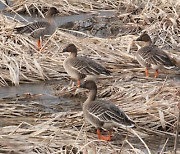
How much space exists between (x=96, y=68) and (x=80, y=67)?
0.25 meters

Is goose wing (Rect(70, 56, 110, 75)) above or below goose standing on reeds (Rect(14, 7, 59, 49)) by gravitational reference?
below

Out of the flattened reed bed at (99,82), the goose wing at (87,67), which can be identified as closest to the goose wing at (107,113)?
the flattened reed bed at (99,82)

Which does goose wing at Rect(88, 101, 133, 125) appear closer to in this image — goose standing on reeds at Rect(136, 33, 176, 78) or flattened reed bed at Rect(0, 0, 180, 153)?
flattened reed bed at Rect(0, 0, 180, 153)

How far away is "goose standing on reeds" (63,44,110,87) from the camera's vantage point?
9.36 meters

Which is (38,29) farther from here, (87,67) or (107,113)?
(107,113)

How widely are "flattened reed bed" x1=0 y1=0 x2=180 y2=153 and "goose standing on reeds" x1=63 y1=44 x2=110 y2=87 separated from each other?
0.21 meters

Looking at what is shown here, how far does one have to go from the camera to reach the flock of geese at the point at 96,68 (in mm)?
7242

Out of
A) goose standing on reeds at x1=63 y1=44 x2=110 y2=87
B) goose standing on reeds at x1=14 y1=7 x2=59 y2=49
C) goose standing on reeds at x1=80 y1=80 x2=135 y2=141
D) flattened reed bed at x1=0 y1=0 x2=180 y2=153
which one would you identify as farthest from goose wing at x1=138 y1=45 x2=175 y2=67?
goose standing on reeds at x1=80 y1=80 x2=135 y2=141

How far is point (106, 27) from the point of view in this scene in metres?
13.1

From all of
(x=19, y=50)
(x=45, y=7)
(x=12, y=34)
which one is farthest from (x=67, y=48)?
(x=45, y=7)

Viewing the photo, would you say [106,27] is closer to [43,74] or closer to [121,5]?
[121,5]

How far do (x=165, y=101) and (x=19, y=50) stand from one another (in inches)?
131

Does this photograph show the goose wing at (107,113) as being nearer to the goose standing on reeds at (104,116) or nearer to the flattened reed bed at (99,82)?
the goose standing on reeds at (104,116)

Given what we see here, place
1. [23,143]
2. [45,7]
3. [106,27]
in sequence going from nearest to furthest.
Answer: [23,143] < [106,27] < [45,7]
